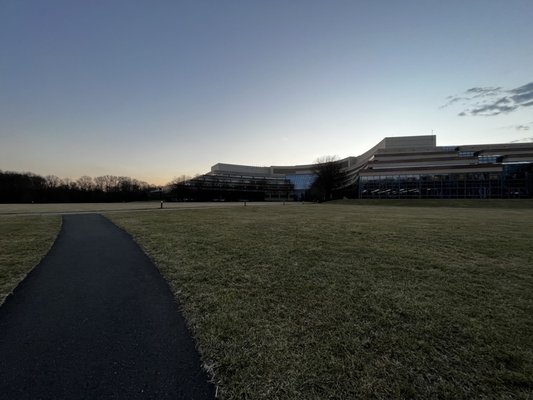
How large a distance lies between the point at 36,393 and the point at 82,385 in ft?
1.26

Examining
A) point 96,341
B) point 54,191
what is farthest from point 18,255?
point 54,191

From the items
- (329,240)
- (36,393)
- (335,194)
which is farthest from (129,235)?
(335,194)

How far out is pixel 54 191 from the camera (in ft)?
301

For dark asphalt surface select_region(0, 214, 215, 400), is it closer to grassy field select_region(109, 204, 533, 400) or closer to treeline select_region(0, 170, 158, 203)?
grassy field select_region(109, 204, 533, 400)

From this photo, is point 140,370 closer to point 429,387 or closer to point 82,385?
point 82,385

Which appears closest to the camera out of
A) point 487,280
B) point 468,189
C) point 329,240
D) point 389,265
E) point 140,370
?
point 140,370

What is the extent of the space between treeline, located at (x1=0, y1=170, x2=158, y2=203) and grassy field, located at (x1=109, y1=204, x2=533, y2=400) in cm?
10547

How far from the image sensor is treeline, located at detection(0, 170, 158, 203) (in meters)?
84.9

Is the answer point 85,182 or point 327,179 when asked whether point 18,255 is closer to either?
point 327,179

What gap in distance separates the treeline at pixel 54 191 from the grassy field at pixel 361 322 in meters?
105

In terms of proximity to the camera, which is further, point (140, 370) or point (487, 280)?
point (487, 280)

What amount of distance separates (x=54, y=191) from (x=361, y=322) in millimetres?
117263

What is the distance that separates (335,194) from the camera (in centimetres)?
9331

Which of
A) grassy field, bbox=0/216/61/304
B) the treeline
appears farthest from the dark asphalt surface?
the treeline
